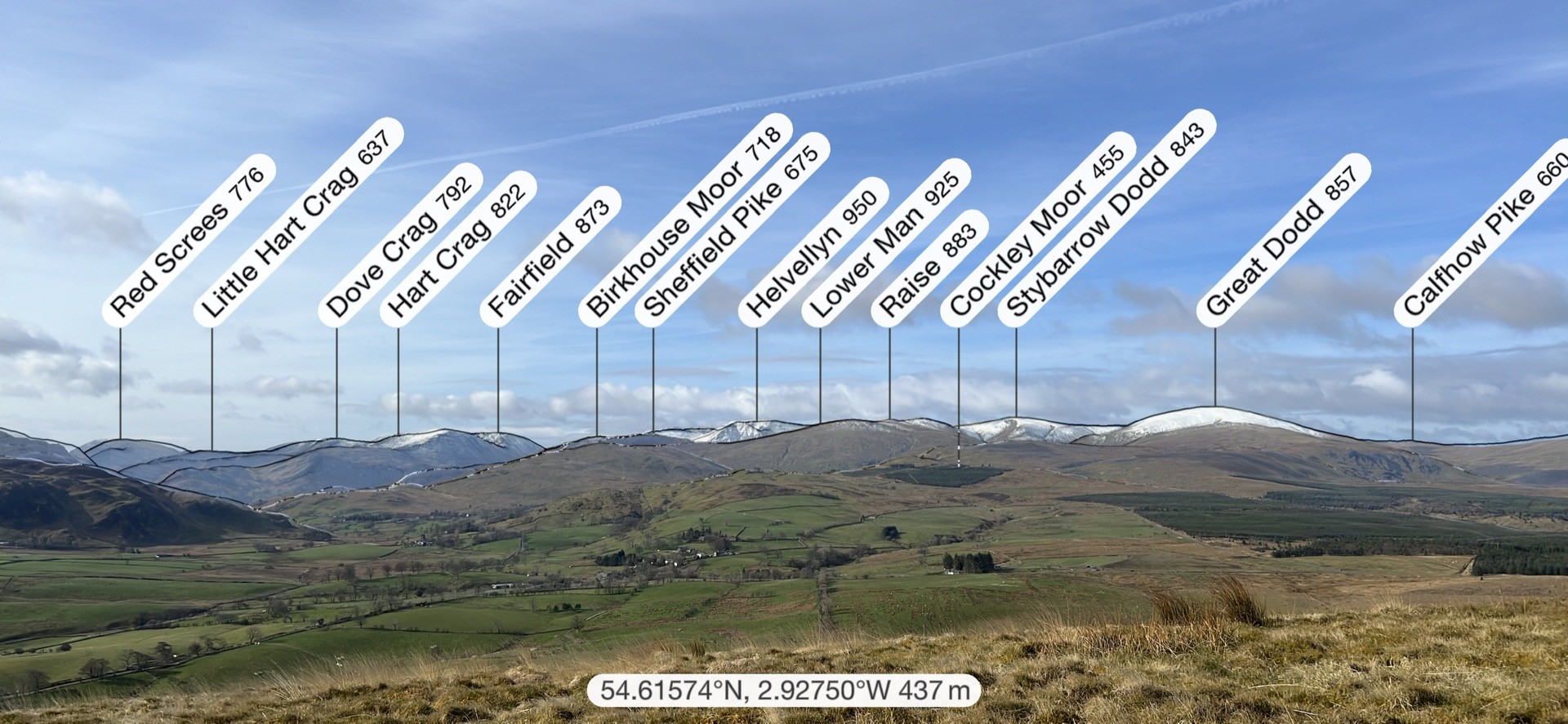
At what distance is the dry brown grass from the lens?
1190 centimetres

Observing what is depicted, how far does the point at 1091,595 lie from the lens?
11750 centimetres

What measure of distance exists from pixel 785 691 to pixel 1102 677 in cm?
432

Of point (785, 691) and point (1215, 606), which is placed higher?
point (1215, 606)

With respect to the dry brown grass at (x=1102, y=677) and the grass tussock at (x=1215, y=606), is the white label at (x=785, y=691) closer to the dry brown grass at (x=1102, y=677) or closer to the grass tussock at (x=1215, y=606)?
the dry brown grass at (x=1102, y=677)

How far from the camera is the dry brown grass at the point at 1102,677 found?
11.9 meters

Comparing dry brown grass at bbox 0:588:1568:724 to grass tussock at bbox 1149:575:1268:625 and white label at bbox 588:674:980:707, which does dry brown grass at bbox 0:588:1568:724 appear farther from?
white label at bbox 588:674:980:707

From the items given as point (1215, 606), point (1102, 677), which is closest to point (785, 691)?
point (1102, 677)

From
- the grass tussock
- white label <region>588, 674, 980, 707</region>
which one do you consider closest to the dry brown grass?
the grass tussock

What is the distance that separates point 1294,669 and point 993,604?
103 metres

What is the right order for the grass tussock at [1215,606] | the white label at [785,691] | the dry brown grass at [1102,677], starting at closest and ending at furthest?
the dry brown grass at [1102,677] < the white label at [785,691] < the grass tussock at [1215,606]

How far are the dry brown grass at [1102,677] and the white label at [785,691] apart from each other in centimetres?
35

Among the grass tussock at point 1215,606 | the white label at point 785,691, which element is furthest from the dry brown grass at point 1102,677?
the white label at point 785,691

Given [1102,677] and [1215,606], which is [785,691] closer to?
[1102,677]

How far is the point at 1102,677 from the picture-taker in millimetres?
13672
